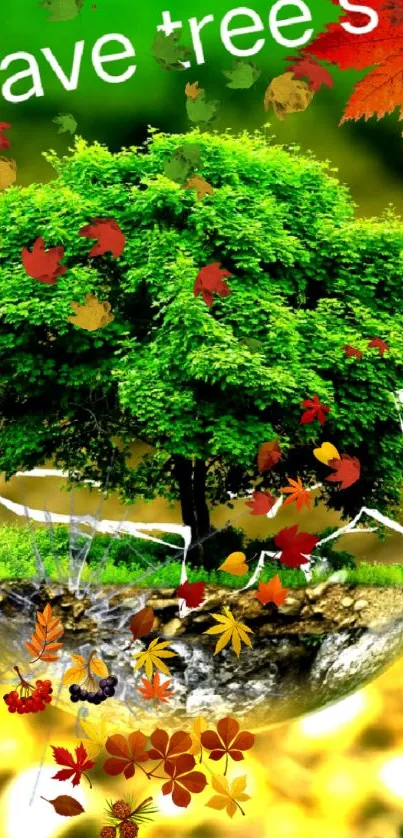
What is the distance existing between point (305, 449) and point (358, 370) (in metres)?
0.82

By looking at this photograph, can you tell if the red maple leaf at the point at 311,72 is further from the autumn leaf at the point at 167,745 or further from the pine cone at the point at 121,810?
the pine cone at the point at 121,810

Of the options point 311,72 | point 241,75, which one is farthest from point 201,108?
point 311,72

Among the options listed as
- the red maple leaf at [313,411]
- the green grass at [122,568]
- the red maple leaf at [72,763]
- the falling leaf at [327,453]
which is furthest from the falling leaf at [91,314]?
the red maple leaf at [72,763]

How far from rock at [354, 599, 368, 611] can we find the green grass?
0.71 feet

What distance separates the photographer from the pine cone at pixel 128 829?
4648 millimetres

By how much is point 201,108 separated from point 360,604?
382cm

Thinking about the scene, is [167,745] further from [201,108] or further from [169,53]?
[169,53]

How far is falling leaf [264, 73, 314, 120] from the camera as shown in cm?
444

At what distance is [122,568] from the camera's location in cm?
710

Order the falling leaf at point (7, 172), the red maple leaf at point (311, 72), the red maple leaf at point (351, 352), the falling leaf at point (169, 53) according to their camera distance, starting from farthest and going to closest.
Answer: the red maple leaf at point (351, 352), the falling leaf at point (7, 172), the falling leaf at point (169, 53), the red maple leaf at point (311, 72)

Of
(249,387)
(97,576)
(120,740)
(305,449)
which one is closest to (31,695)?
(120,740)

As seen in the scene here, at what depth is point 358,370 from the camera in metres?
7.83

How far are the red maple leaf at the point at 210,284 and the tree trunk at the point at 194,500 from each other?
5.26 feet

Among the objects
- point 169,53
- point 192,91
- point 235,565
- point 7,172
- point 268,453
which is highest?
point 169,53
